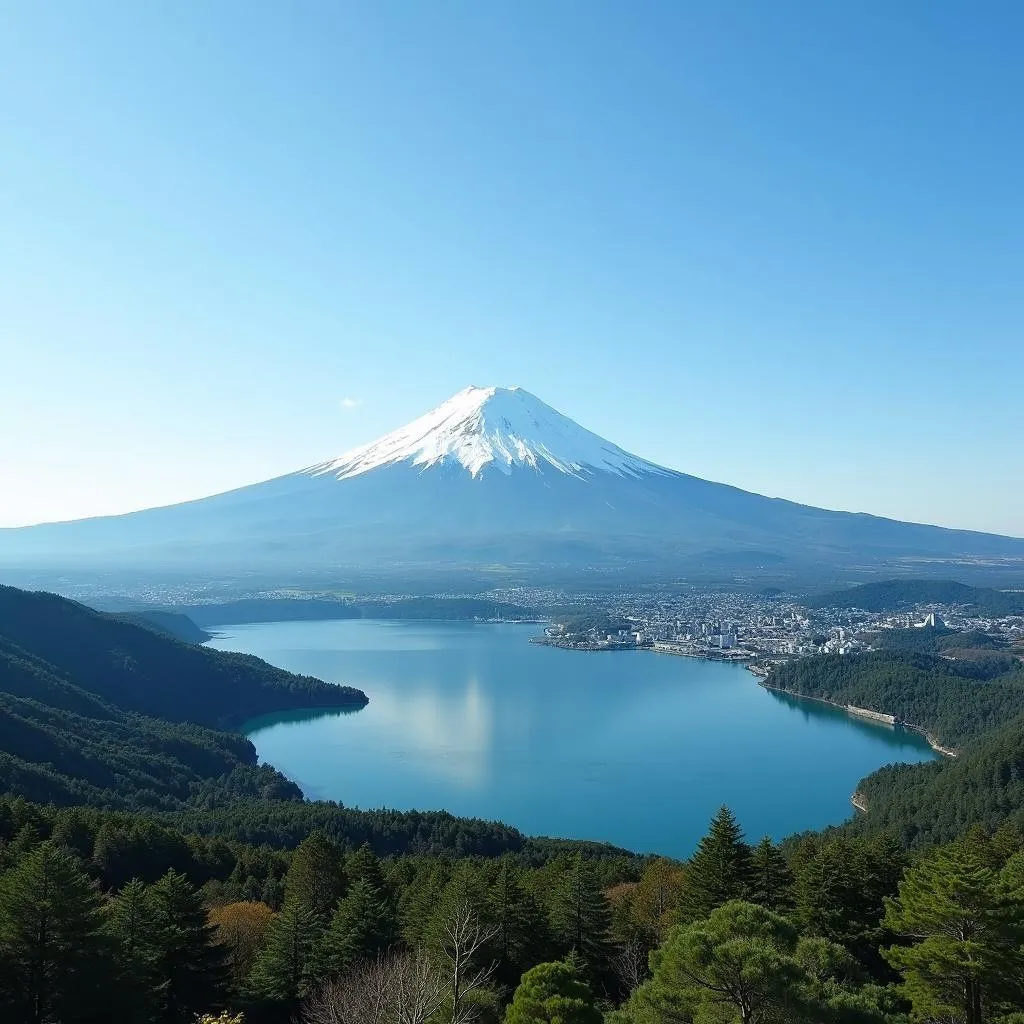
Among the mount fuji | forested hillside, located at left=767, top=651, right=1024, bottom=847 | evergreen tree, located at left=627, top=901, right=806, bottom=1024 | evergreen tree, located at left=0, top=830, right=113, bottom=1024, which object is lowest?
forested hillside, located at left=767, top=651, right=1024, bottom=847

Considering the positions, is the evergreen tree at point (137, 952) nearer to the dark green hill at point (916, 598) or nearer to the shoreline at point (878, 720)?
the shoreline at point (878, 720)

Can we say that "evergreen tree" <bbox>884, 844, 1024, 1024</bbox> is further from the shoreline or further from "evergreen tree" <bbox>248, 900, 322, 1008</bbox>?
the shoreline

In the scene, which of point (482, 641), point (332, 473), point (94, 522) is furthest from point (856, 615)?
point (94, 522)

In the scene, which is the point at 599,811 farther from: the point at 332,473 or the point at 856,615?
the point at 332,473

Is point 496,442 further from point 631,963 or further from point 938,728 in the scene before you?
point 631,963

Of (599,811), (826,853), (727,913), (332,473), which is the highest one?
(332,473)

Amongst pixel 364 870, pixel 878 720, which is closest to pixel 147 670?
pixel 364 870

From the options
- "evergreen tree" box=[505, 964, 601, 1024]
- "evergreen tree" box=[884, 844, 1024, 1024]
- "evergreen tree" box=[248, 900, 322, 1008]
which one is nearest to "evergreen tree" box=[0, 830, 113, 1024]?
"evergreen tree" box=[248, 900, 322, 1008]
